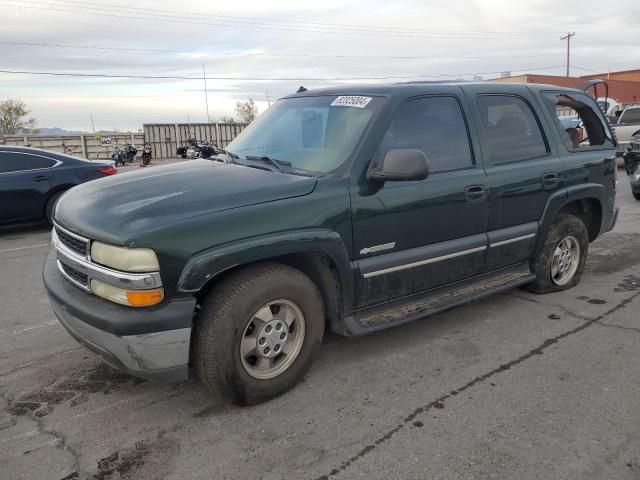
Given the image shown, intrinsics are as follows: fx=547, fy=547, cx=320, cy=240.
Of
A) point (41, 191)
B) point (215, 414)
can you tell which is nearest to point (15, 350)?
point (215, 414)

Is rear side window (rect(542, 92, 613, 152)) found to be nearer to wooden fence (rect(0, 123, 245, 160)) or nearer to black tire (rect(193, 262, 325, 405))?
black tire (rect(193, 262, 325, 405))

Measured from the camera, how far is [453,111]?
160 inches

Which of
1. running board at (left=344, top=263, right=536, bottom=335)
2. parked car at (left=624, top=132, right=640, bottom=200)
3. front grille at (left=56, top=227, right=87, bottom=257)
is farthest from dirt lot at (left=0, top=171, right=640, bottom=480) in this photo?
parked car at (left=624, top=132, right=640, bottom=200)

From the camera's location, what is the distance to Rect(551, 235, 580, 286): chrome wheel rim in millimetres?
5039

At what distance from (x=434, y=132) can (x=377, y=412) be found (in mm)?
1998

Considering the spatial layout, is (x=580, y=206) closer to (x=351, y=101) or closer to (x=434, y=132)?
(x=434, y=132)

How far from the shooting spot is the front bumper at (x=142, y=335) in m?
2.75

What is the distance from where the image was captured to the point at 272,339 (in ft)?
10.5

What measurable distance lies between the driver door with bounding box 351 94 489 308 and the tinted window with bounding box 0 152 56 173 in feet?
24.2

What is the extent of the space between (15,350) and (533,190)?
4.24 meters

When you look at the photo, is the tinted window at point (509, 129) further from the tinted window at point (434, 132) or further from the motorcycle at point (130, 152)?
the motorcycle at point (130, 152)

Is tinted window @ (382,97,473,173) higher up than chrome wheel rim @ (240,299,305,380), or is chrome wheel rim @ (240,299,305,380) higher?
tinted window @ (382,97,473,173)

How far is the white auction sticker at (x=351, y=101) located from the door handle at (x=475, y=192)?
971 mm

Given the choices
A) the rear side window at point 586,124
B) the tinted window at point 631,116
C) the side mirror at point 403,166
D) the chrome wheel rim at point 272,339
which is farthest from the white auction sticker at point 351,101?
the tinted window at point 631,116
